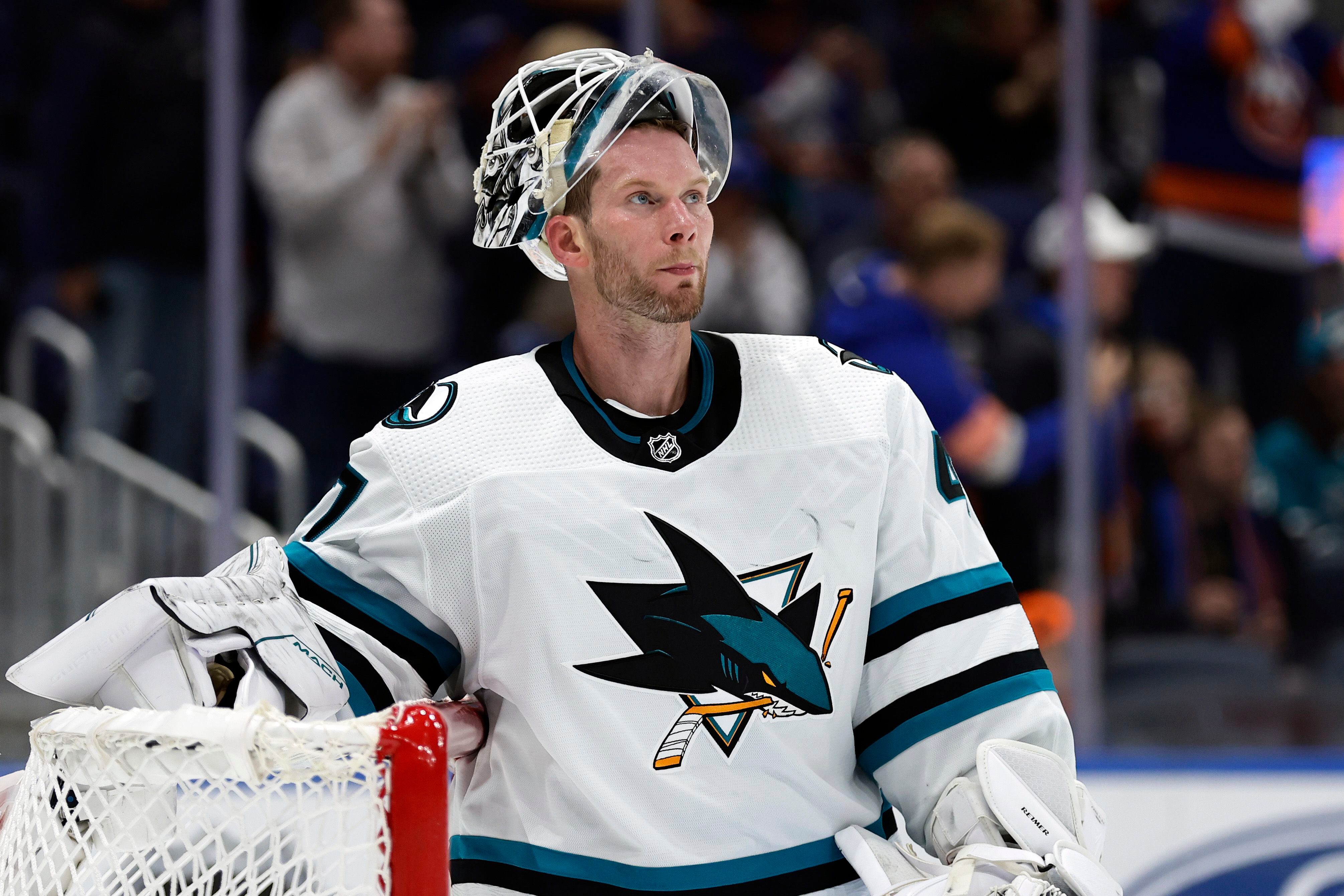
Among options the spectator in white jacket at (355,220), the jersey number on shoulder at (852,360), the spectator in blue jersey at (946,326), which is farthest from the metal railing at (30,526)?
the jersey number on shoulder at (852,360)

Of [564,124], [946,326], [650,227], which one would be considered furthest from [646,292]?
[946,326]

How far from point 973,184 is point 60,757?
2807mm

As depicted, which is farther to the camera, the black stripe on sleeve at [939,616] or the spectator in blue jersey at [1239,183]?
the spectator in blue jersey at [1239,183]

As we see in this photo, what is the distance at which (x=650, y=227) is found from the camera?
1386 millimetres

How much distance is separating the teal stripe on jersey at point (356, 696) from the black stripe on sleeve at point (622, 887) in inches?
7.4

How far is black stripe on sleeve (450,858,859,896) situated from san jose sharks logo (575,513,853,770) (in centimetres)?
12

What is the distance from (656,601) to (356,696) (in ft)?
0.93

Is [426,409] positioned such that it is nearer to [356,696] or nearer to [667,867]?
[356,696]

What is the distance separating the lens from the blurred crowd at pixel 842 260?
3.25 meters

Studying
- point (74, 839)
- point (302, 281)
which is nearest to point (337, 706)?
point (74, 839)

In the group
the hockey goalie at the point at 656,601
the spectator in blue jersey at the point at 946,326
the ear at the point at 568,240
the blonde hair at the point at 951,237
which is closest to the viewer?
the hockey goalie at the point at 656,601

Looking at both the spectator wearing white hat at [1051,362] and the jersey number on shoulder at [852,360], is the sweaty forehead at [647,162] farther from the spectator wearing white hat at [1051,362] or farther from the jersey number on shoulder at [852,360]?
the spectator wearing white hat at [1051,362]

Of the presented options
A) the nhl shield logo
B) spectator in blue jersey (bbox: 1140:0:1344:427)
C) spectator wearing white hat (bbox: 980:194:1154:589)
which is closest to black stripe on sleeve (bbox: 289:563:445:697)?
the nhl shield logo

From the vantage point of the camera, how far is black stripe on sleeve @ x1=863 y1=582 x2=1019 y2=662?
138 cm
